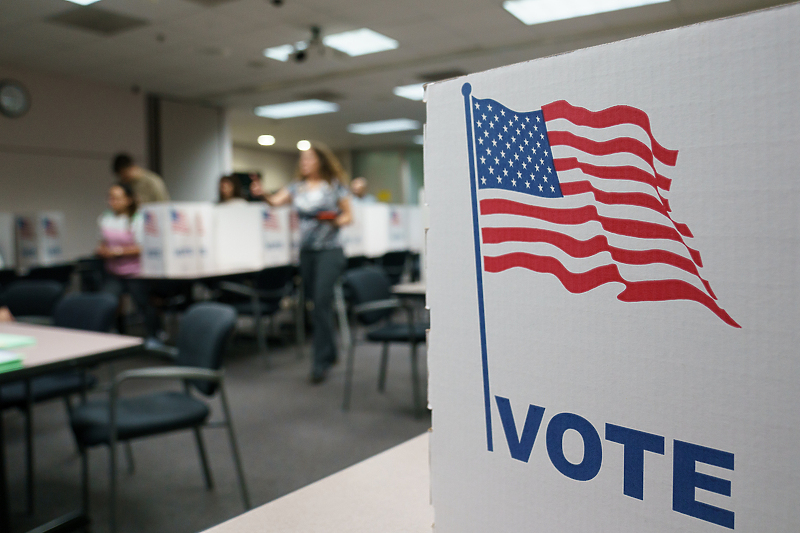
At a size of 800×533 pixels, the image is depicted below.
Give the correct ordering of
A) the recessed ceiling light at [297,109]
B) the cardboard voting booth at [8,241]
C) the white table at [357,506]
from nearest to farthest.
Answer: the white table at [357,506]
the cardboard voting booth at [8,241]
the recessed ceiling light at [297,109]

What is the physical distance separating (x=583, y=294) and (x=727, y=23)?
0.18m

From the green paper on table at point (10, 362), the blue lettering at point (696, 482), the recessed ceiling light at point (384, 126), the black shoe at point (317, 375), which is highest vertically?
the recessed ceiling light at point (384, 126)

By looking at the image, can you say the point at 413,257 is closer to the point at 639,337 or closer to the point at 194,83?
the point at 194,83

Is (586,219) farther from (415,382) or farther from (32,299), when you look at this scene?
(32,299)

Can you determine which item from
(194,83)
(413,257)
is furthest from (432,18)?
(194,83)

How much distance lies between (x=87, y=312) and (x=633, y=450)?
2575 millimetres

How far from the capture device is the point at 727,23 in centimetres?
32

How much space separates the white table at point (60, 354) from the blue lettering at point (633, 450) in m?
1.46

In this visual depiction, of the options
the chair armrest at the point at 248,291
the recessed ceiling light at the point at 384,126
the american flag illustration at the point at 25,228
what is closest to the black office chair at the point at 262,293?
the chair armrest at the point at 248,291

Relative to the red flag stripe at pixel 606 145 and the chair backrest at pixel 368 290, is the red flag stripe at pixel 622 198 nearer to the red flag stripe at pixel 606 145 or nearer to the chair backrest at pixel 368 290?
the red flag stripe at pixel 606 145

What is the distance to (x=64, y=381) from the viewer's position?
226 centimetres

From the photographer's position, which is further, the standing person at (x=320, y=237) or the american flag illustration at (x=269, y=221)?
the american flag illustration at (x=269, y=221)

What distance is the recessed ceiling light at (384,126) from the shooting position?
9.66 m

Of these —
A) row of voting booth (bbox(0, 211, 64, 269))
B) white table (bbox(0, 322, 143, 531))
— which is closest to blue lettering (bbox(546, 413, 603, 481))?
white table (bbox(0, 322, 143, 531))
